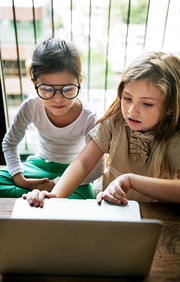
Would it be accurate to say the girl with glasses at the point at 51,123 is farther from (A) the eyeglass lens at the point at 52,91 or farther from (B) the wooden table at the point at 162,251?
(B) the wooden table at the point at 162,251

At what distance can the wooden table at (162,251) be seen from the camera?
589 millimetres

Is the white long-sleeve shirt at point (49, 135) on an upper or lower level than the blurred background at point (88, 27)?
lower

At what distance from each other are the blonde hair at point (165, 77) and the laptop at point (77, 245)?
60 cm

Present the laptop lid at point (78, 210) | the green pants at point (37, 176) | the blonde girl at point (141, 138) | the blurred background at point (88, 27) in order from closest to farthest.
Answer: the laptop lid at point (78, 210) → the blonde girl at point (141, 138) → the green pants at point (37, 176) → the blurred background at point (88, 27)

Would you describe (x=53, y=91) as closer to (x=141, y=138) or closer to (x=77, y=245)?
(x=141, y=138)

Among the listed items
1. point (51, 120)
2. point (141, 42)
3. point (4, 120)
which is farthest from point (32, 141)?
point (141, 42)

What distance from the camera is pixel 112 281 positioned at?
1.92ft

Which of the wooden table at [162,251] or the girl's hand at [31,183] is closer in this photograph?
the wooden table at [162,251]

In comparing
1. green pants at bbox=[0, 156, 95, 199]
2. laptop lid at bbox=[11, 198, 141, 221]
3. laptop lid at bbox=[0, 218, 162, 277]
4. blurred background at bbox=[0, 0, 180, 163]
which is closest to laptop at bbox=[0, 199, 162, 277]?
laptop lid at bbox=[0, 218, 162, 277]

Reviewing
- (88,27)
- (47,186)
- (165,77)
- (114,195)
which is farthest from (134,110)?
(88,27)

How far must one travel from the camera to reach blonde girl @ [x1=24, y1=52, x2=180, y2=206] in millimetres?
928

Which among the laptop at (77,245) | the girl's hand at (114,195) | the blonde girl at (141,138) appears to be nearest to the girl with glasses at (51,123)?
the blonde girl at (141,138)

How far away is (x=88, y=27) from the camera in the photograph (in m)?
1.84

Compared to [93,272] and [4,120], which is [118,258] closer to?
[93,272]
